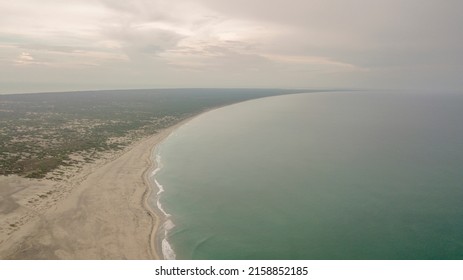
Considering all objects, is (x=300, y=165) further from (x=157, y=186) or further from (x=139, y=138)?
(x=139, y=138)

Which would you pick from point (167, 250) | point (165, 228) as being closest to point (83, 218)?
point (165, 228)

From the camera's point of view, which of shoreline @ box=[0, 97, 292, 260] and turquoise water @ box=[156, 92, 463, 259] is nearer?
shoreline @ box=[0, 97, 292, 260]

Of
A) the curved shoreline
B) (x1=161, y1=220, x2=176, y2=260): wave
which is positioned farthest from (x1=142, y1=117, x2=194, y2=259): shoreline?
(x1=161, y1=220, x2=176, y2=260): wave

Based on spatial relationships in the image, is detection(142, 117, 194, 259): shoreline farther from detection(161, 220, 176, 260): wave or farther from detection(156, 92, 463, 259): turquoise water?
detection(156, 92, 463, 259): turquoise water

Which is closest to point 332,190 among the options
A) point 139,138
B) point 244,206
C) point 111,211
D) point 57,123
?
point 244,206

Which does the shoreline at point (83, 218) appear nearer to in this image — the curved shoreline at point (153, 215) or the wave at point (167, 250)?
the curved shoreline at point (153, 215)

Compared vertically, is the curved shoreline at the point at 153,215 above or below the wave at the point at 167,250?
above

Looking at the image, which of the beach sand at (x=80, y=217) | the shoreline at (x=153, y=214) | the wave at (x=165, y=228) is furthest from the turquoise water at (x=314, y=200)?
the beach sand at (x=80, y=217)
